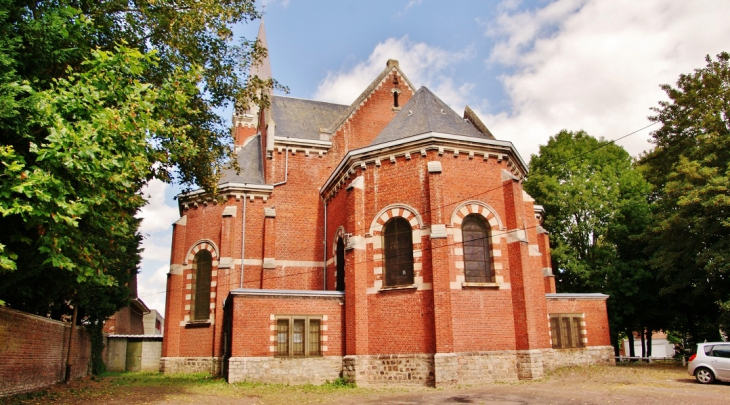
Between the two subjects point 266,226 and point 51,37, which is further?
point 266,226

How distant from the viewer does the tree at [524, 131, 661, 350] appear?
99.0 feet

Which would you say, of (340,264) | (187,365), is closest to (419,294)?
(340,264)

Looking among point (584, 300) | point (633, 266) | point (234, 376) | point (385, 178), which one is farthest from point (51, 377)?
point (633, 266)

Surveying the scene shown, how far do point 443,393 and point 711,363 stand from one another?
357 inches

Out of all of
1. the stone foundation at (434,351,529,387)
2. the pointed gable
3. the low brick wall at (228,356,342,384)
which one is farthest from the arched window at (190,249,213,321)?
the stone foundation at (434,351,529,387)

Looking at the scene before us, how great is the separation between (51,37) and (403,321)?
1255 centimetres

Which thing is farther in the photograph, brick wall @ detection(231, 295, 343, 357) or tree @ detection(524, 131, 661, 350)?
tree @ detection(524, 131, 661, 350)

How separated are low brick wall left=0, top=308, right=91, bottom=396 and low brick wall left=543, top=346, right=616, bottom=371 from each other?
17.6 metres

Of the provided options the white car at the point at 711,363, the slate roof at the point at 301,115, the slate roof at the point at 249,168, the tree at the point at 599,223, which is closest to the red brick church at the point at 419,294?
the slate roof at the point at 249,168

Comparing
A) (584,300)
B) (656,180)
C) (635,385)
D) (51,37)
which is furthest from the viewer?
(656,180)

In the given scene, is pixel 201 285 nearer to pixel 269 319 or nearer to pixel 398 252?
pixel 269 319

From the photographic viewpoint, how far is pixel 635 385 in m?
15.5

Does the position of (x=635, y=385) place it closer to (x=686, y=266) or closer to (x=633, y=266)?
(x=686, y=266)

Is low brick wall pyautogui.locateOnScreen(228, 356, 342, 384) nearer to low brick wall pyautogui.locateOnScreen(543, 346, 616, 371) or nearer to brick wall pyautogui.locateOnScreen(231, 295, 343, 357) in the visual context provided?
brick wall pyautogui.locateOnScreen(231, 295, 343, 357)
